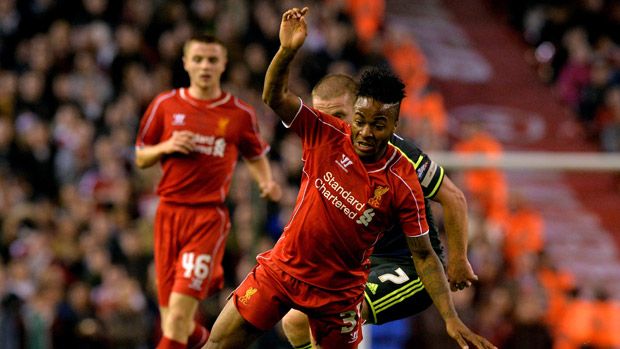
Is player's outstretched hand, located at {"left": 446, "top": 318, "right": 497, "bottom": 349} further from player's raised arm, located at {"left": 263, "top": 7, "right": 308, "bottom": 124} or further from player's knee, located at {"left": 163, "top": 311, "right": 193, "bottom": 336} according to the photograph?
player's knee, located at {"left": 163, "top": 311, "right": 193, "bottom": 336}

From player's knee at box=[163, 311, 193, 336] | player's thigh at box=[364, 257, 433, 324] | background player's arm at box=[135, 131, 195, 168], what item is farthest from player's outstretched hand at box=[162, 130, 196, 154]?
player's thigh at box=[364, 257, 433, 324]

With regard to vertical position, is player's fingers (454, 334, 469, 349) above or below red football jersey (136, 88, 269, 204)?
below

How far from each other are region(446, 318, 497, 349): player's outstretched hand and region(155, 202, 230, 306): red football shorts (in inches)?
98.9

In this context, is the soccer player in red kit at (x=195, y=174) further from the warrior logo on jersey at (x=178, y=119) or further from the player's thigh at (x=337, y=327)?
the player's thigh at (x=337, y=327)

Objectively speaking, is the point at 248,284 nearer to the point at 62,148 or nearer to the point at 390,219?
the point at 390,219

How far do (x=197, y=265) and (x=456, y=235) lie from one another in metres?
2.18

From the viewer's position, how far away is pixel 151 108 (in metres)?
8.83

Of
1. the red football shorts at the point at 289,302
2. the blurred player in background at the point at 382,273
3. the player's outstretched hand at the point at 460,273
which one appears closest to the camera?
the red football shorts at the point at 289,302

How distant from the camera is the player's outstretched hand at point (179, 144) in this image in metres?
8.45

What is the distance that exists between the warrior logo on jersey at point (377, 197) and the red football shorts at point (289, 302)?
56 cm

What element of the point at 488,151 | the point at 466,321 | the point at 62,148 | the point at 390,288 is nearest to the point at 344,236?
the point at 390,288

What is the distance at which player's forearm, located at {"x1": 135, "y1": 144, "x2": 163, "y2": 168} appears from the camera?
857 cm

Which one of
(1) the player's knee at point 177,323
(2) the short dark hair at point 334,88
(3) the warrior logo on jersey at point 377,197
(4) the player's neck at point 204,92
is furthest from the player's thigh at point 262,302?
(4) the player's neck at point 204,92

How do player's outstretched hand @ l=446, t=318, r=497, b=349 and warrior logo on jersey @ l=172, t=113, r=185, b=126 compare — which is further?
warrior logo on jersey @ l=172, t=113, r=185, b=126
